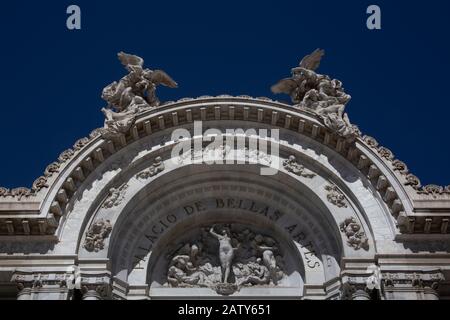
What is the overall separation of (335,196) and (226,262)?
12.6 ft

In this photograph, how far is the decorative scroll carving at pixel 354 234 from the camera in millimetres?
20797

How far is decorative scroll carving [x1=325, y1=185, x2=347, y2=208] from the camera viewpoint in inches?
859

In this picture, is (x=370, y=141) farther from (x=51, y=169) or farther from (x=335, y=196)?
(x=51, y=169)

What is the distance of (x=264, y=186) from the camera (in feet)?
76.5

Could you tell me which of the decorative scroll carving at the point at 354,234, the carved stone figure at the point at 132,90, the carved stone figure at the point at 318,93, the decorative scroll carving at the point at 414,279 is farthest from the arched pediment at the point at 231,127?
the decorative scroll carving at the point at 414,279

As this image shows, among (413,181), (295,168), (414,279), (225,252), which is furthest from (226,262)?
(413,181)

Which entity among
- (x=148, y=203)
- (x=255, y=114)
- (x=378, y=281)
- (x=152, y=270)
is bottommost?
(x=378, y=281)

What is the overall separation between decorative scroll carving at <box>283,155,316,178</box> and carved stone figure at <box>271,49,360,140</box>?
4.84 ft

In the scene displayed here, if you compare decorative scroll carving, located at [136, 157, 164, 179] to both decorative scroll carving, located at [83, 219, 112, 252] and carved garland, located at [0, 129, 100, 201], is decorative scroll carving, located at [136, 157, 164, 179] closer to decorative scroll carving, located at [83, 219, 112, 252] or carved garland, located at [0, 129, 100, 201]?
carved garland, located at [0, 129, 100, 201]

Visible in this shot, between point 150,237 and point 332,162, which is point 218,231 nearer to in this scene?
point 150,237

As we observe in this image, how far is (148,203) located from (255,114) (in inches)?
173

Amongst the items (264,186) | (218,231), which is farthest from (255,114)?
(218,231)

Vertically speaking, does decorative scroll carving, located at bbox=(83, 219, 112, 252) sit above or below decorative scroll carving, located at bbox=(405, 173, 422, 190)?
below

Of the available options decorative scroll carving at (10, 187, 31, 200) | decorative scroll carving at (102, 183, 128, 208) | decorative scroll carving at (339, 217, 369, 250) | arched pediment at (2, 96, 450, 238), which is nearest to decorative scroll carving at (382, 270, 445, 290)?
decorative scroll carving at (339, 217, 369, 250)
